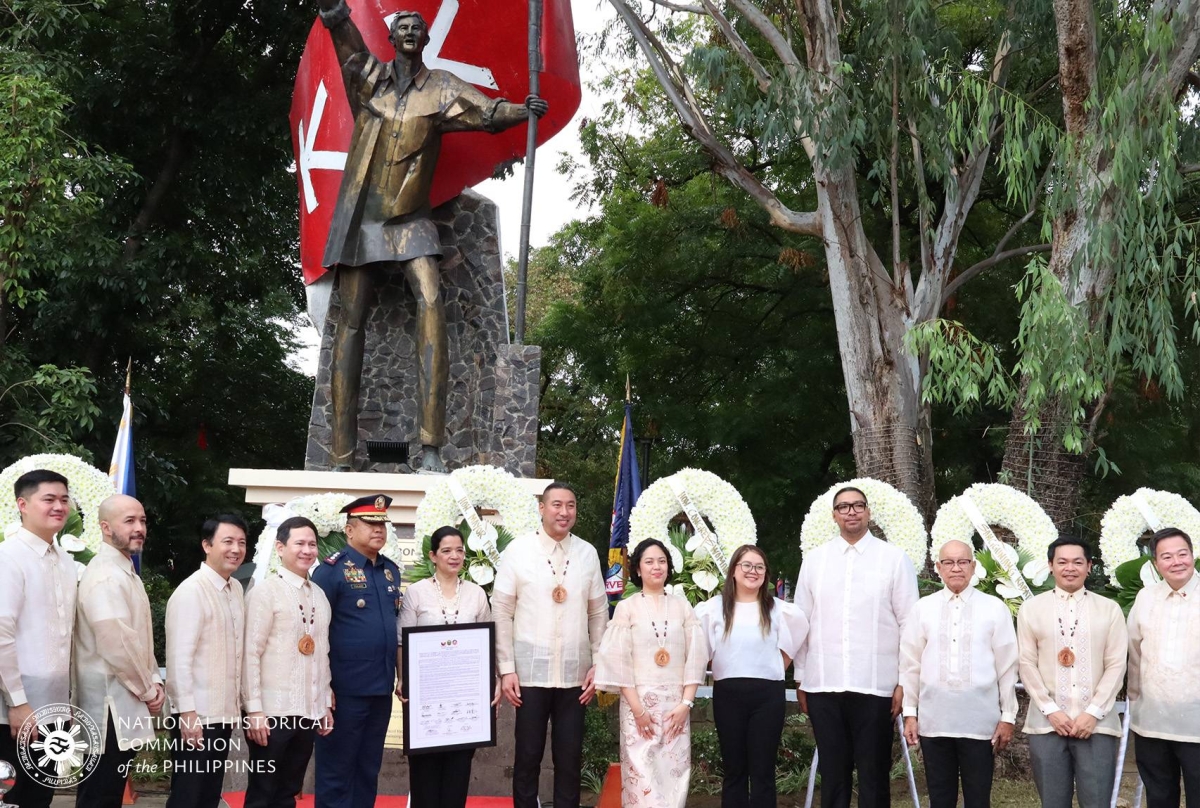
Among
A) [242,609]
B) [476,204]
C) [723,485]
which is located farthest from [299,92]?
[242,609]

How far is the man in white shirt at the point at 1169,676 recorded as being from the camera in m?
5.36

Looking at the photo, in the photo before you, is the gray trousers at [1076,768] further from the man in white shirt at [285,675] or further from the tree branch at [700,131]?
the tree branch at [700,131]

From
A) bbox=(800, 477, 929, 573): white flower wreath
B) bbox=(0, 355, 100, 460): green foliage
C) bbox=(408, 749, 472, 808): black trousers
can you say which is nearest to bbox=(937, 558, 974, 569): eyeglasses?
bbox=(800, 477, 929, 573): white flower wreath

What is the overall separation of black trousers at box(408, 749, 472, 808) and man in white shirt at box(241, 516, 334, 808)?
529mm

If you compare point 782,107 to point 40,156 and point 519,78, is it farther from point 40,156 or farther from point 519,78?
point 40,156

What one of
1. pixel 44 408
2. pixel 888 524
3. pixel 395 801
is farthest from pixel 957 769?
A: pixel 44 408

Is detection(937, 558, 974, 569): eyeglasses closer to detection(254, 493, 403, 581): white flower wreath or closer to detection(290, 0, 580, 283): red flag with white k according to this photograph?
detection(254, 493, 403, 581): white flower wreath

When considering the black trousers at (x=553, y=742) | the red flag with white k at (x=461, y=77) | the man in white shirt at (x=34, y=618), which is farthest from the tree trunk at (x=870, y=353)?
the man in white shirt at (x=34, y=618)

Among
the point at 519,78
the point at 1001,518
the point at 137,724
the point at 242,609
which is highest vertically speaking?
the point at 519,78

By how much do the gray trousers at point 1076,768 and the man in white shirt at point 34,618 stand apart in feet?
12.9

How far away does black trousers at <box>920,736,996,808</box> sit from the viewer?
5387 mm

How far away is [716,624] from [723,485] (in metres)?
1.12

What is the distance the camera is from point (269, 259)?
17.2 m

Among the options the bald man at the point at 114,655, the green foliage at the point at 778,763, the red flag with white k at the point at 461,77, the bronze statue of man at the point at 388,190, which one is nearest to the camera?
the bald man at the point at 114,655
